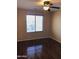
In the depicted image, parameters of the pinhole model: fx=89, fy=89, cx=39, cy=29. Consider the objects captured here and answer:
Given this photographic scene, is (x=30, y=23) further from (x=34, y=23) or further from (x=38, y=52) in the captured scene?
(x=38, y=52)

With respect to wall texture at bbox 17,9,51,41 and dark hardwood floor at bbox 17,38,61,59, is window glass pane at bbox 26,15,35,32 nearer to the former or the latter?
wall texture at bbox 17,9,51,41

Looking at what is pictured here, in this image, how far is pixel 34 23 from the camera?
6930 millimetres

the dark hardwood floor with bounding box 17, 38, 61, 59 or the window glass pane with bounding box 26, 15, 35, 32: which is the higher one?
the window glass pane with bounding box 26, 15, 35, 32

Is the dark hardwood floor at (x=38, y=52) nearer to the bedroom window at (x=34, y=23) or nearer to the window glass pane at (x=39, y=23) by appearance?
the bedroom window at (x=34, y=23)

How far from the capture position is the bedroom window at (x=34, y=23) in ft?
21.9

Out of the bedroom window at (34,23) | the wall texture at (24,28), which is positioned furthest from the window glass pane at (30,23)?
the wall texture at (24,28)

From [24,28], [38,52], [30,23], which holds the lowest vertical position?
[38,52]

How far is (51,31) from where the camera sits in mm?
7465

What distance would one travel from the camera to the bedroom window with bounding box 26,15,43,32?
6.66 meters

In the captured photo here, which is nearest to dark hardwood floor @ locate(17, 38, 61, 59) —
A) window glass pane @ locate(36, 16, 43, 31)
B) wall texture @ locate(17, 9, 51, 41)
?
wall texture @ locate(17, 9, 51, 41)

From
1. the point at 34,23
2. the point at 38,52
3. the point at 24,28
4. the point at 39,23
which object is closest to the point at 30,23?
the point at 34,23
